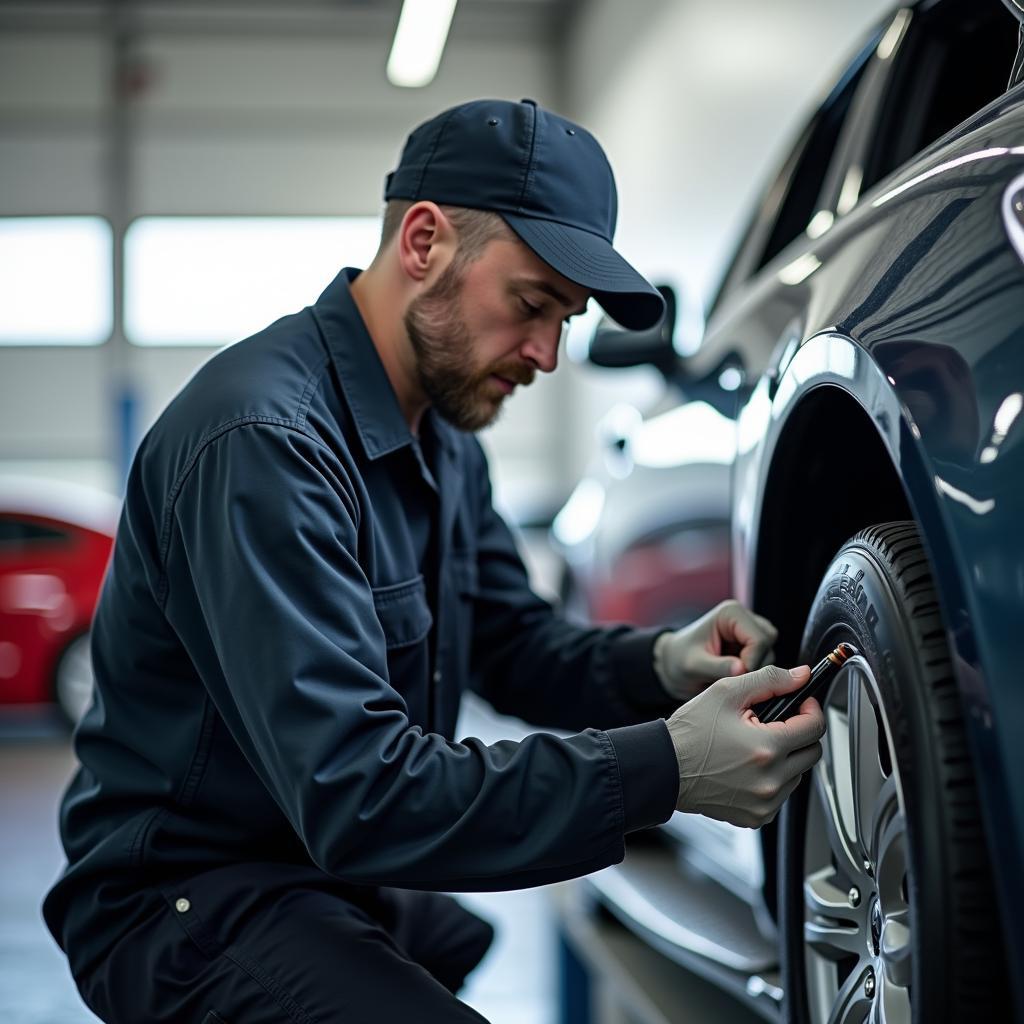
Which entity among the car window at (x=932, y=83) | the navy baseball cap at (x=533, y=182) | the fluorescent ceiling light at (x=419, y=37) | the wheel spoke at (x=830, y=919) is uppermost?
the fluorescent ceiling light at (x=419, y=37)

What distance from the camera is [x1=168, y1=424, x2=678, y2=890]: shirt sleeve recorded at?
3.90 ft

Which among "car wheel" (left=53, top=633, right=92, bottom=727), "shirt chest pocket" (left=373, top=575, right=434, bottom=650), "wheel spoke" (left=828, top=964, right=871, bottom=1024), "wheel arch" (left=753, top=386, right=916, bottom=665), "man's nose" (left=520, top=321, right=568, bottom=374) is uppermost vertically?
"man's nose" (left=520, top=321, right=568, bottom=374)

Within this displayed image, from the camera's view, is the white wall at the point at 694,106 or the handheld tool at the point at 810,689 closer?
the handheld tool at the point at 810,689

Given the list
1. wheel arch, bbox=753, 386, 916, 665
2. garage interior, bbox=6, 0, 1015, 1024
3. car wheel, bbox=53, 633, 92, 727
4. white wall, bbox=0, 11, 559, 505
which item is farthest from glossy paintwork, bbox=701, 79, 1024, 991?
white wall, bbox=0, 11, 559, 505

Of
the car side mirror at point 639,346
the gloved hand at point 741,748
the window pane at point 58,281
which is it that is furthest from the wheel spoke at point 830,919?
the window pane at point 58,281

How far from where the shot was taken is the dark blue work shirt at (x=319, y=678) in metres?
1.20

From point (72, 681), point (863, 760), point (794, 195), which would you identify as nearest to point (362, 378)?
point (863, 760)

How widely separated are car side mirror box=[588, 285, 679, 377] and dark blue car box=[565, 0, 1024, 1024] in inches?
16.4

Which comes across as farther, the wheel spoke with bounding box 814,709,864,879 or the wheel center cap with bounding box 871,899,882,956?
the wheel spoke with bounding box 814,709,864,879

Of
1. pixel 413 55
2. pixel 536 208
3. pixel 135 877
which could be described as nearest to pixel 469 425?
pixel 536 208

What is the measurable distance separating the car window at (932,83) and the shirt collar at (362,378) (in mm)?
809

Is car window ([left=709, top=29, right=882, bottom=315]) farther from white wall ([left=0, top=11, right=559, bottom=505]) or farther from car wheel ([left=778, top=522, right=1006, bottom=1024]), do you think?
white wall ([left=0, top=11, right=559, bottom=505])

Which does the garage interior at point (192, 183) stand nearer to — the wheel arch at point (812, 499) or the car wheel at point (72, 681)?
the car wheel at point (72, 681)

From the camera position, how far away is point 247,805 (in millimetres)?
1456
